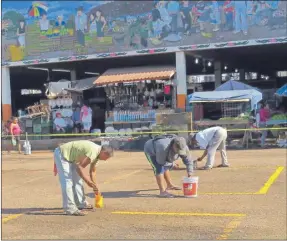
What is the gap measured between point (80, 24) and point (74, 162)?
63.9ft

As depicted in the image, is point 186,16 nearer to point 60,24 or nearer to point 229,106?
point 229,106

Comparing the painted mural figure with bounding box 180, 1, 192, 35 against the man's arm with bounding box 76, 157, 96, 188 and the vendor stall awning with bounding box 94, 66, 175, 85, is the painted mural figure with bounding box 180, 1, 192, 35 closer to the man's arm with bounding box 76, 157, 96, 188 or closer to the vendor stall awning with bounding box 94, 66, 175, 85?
the vendor stall awning with bounding box 94, 66, 175, 85

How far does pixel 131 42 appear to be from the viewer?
25.2 meters

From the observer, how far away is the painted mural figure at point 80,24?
26125mm

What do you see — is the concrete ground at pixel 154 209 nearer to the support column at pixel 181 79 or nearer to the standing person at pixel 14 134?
the standing person at pixel 14 134

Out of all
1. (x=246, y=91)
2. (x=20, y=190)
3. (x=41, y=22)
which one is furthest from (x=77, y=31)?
(x=20, y=190)

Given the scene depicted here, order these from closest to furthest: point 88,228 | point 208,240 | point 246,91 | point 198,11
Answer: point 208,240
point 88,228
point 246,91
point 198,11

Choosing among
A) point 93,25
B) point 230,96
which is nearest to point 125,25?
point 93,25

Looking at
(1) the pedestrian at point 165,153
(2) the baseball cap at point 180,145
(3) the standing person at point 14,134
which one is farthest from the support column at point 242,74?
Answer: (2) the baseball cap at point 180,145

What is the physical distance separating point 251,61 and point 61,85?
1542 cm

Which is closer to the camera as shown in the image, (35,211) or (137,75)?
(35,211)

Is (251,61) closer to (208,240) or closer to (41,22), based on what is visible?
(41,22)

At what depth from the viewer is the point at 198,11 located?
77.9ft

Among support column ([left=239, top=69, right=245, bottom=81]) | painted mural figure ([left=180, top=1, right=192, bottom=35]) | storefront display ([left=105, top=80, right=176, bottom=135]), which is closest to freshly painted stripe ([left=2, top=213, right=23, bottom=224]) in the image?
storefront display ([left=105, top=80, right=176, bottom=135])
